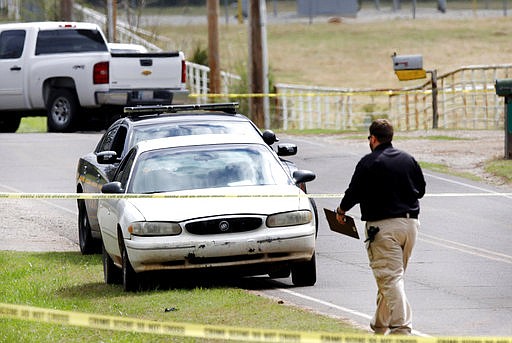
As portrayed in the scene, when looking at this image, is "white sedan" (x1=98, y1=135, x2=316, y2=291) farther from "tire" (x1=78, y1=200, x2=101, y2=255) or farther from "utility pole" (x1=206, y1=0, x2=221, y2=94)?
"utility pole" (x1=206, y1=0, x2=221, y2=94)

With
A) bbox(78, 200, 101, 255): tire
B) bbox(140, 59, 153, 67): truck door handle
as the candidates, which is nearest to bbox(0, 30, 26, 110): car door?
bbox(140, 59, 153, 67): truck door handle

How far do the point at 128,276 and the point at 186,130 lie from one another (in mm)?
2774

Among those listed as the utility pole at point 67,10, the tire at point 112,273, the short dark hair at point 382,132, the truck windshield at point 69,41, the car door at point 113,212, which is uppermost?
the utility pole at point 67,10

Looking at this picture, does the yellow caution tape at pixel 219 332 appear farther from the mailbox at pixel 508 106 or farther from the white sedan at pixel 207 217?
the mailbox at pixel 508 106

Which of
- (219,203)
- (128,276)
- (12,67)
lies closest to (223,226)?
(219,203)

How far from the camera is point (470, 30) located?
67.2m

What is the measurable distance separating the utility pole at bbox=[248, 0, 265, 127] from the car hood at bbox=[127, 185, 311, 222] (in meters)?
21.3

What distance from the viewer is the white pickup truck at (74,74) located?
2777 centimetres

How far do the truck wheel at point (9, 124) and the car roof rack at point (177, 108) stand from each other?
52.2 feet

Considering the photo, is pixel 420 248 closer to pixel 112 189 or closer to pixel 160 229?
pixel 112 189

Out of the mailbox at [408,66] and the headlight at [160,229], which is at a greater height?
the mailbox at [408,66]

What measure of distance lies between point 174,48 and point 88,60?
63.9ft

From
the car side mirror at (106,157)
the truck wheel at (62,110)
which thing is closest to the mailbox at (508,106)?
the truck wheel at (62,110)

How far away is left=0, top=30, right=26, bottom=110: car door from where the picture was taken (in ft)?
94.1
